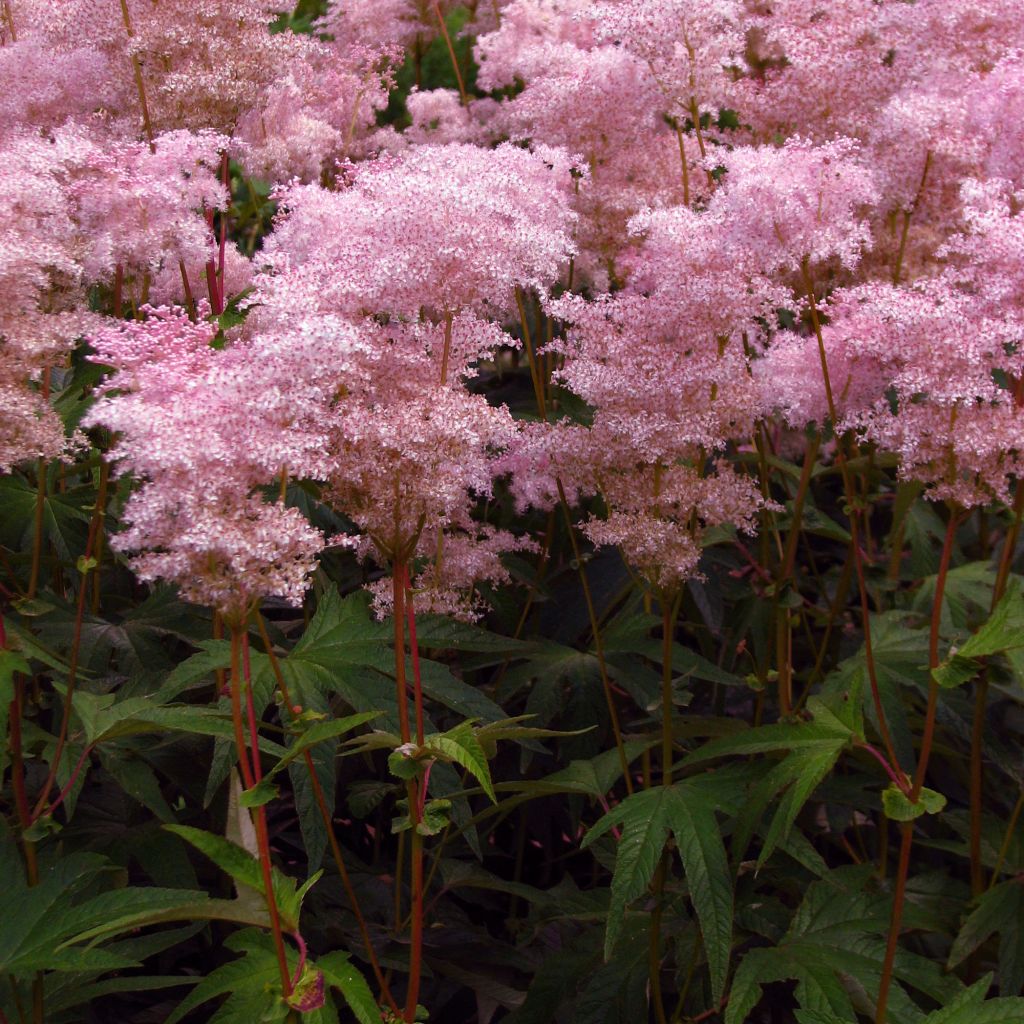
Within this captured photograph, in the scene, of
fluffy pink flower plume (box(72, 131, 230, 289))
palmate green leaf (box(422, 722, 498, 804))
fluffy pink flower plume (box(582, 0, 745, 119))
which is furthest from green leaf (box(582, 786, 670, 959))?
fluffy pink flower plume (box(582, 0, 745, 119))

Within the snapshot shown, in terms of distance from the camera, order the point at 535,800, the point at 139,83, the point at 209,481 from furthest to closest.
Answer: the point at 535,800 < the point at 139,83 < the point at 209,481

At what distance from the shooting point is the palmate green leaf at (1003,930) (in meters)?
2.72

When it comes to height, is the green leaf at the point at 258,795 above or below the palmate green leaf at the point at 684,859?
above

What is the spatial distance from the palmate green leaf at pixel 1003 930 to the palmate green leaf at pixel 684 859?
0.68 metres

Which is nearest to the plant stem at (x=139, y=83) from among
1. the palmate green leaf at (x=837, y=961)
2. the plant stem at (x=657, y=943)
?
the plant stem at (x=657, y=943)

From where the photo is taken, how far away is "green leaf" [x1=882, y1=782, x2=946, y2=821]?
2.22m

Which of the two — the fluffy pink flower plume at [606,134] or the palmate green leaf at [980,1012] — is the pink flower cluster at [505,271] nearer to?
the fluffy pink flower plume at [606,134]

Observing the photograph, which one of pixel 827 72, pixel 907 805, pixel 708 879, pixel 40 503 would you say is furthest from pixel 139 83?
pixel 907 805

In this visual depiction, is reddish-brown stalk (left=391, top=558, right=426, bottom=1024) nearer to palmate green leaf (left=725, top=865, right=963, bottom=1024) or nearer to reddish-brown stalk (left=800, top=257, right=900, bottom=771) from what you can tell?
palmate green leaf (left=725, top=865, right=963, bottom=1024)

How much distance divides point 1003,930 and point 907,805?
0.78 metres

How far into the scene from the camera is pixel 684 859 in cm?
242

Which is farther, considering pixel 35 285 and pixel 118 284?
pixel 118 284

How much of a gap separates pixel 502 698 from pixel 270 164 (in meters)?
1.57

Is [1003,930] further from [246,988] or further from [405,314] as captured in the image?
[405,314]
